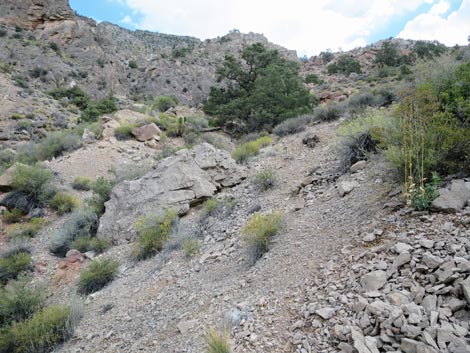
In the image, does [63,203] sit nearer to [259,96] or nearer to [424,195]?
[259,96]

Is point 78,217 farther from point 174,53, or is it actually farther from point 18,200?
point 174,53

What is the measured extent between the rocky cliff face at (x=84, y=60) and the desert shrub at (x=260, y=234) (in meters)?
28.4

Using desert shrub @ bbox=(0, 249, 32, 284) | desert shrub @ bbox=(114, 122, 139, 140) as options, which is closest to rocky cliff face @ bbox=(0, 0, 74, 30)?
desert shrub @ bbox=(114, 122, 139, 140)

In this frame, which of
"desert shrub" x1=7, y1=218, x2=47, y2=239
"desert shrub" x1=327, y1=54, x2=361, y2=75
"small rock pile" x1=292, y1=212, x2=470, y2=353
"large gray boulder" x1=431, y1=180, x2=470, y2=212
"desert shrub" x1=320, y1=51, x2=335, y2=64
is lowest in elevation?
"desert shrub" x1=7, y1=218, x2=47, y2=239

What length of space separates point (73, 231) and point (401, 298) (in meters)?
7.07

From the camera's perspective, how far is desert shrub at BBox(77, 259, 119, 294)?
5670 millimetres

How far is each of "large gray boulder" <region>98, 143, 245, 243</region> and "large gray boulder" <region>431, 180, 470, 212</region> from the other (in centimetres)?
501

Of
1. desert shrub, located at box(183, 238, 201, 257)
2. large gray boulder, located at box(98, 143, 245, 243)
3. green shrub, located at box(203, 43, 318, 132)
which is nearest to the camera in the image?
desert shrub, located at box(183, 238, 201, 257)

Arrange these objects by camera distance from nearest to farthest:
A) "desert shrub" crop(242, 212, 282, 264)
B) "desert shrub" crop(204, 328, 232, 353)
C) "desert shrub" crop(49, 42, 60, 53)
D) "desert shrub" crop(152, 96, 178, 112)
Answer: "desert shrub" crop(204, 328, 232, 353), "desert shrub" crop(242, 212, 282, 264), "desert shrub" crop(152, 96, 178, 112), "desert shrub" crop(49, 42, 60, 53)

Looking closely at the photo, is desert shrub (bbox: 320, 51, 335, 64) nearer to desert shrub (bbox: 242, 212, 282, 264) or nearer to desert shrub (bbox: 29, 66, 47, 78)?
desert shrub (bbox: 29, 66, 47, 78)

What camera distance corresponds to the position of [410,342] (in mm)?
2092

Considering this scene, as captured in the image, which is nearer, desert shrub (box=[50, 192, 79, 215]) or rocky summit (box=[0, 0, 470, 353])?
rocky summit (box=[0, 0, 470, 353])

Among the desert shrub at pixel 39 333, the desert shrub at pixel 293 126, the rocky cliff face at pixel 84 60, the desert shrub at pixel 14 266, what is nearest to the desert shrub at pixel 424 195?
the desert shrub at pixel 39 333

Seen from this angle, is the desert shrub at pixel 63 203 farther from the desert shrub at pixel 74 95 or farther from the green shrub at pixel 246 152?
the desert shrub at pixel 74 95
